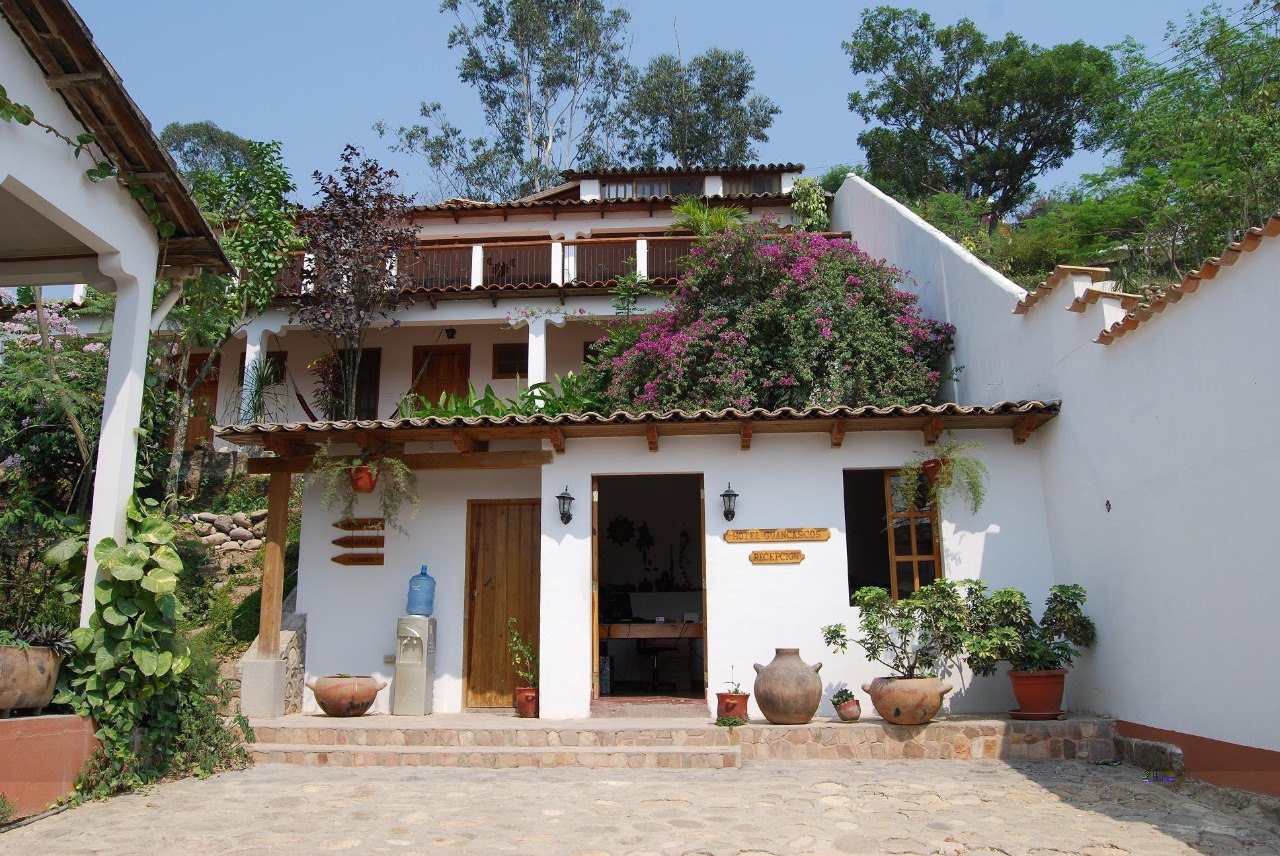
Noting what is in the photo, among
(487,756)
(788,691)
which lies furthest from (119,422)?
(788,691)

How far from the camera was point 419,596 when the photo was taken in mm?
9312

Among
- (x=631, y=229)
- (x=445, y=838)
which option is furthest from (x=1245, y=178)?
(x=445, y=838)

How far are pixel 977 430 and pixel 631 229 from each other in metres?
10.4

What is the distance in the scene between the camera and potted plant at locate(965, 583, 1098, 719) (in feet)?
25.4

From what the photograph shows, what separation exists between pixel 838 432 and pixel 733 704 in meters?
2.66

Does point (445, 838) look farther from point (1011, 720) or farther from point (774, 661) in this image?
point (1011, 720)

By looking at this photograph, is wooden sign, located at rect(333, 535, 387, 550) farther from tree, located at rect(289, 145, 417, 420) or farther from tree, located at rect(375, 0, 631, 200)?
tree, located at rect(375, 0, 631, 200)

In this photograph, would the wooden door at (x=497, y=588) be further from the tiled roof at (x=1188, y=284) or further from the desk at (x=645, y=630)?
the tiled roof at (x=1188, y=284)

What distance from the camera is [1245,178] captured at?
13.8 meters

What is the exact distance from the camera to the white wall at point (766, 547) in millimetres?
8789

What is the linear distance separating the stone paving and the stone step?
263 mm

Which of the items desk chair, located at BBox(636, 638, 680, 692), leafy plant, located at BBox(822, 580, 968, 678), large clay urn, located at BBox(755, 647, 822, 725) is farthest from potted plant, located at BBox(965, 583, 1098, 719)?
desk chair, located at BBox(636, 638, 680, 692)

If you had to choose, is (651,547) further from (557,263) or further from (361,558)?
(361,558)

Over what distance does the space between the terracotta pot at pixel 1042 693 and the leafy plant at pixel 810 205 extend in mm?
10789
